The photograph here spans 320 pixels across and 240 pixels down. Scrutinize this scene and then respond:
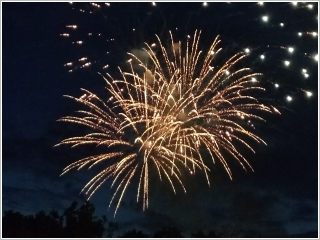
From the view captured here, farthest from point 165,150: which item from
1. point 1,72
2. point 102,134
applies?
point 1,72

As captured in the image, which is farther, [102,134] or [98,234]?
[98,234]

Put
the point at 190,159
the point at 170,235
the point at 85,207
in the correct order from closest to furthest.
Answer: the point at 190,159, the point at 170,235, the point at 85,207

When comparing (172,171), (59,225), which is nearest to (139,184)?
(172,171)

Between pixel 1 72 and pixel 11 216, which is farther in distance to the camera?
pixel 11 216

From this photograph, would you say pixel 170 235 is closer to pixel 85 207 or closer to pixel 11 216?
Answer: pixel 85 207

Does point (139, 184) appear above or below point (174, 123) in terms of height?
below

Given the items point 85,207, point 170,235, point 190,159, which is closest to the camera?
point 190,159

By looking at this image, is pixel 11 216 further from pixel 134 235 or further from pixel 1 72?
pixel 1 72

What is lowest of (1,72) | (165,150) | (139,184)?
(139,184)

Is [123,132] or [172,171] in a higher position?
[123,132]
